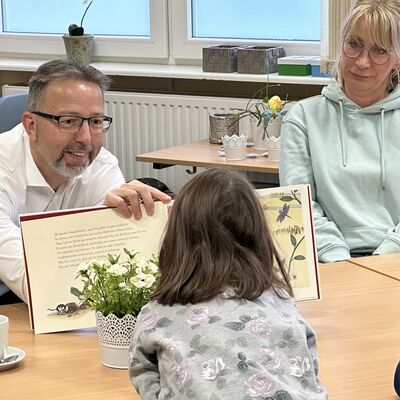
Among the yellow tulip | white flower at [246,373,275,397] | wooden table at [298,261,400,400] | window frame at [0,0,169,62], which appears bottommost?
wooden table at [298,261,400,400]

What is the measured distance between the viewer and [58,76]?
2.52m

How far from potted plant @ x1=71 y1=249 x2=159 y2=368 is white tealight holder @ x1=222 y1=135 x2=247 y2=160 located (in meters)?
2.21

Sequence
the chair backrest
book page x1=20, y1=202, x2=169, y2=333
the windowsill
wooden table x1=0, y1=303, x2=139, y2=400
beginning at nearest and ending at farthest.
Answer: wooden table x1=0, y1=303, x2=139, y2=400 → book page x1=20, y1=202, x2=169, y2=333 → the chair backrest → the windowsill

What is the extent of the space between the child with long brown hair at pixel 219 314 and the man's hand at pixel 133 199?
60cm

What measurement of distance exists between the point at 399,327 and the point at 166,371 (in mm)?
712

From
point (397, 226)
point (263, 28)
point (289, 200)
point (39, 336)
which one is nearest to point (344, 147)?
point (397, 226)

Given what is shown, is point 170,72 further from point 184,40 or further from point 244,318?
point 244,318

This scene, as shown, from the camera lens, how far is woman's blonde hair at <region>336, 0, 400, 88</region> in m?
2.83

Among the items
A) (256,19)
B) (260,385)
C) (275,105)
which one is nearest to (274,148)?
(275,105)

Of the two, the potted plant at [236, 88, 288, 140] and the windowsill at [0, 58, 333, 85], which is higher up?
the windowsill at [0, 58, 333, 85]

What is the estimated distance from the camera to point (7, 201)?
2480mm

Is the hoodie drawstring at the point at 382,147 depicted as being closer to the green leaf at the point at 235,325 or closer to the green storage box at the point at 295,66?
the green leaf at the point at 235,325

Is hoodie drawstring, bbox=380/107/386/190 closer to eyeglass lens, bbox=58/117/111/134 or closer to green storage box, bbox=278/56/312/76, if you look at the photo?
eyeglass lens, bbox=58/117/111/134

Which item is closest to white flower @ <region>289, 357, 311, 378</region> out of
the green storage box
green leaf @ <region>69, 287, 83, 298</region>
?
green leaf @ <region>69, 287, 83, 298</region>
